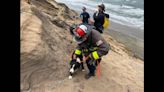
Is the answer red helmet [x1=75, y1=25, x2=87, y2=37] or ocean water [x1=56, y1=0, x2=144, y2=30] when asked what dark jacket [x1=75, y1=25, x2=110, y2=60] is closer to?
red helmet [x1=75, y1=25, x2=87, y2=37]

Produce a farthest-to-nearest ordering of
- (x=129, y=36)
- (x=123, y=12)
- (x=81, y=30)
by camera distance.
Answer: (x=123, y=12)
(x=129, y=36)
(x=81, y=30)

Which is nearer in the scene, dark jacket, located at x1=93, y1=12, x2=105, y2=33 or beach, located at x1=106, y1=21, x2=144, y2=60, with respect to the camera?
dark jacket, located at x1=93, y1=12, x2=105, y2=33

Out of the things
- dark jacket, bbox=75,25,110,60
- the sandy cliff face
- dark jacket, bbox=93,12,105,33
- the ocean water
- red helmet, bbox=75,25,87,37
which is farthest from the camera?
the ocean water

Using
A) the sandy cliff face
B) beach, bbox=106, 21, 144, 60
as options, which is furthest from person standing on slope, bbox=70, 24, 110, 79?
beach, bbox=106, 21, 144, 60

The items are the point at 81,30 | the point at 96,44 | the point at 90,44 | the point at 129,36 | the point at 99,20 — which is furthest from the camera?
the point at 129,36

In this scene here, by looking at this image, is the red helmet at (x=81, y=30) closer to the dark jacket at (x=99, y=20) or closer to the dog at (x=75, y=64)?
the dog at (x=75, y=64)

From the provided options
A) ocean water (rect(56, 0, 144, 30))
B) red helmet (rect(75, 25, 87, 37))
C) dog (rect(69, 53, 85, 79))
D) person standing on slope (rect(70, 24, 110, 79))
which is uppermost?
red helmet (rect(75, 25, 87, 37))

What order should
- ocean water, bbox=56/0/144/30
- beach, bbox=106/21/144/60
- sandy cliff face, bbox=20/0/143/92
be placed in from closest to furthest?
sandy cliff face, bbox=20/0/143/92 < beach, bbox=106/21/144/60 < ocean water, bbox=56/0/144/30

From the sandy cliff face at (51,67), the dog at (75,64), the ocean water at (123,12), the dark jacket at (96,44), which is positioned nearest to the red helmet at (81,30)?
the dark jacket at (96,44)

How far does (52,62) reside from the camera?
7.16 meters

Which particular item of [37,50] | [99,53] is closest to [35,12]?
[37,50]

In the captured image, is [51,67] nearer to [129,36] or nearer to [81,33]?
[81,33]

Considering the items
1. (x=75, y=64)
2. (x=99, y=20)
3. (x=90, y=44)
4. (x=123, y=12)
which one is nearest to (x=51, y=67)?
(x=75, y=64)

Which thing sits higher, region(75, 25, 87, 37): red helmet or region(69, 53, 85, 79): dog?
region(75, 25, 87, 37): red helmet
